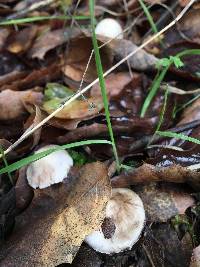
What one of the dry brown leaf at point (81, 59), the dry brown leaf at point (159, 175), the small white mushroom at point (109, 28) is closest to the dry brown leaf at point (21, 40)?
the dry brown leaf at point (81, 59)

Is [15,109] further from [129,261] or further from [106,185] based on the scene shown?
[129,261]

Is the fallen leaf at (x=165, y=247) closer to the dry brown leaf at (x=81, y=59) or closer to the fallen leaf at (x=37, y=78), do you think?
the dry brown leaf at (x=81, y=59)

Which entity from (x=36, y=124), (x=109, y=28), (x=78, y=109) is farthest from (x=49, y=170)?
(x=109, y=28)

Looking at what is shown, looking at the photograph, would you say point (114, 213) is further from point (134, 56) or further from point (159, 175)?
point (134, 56)

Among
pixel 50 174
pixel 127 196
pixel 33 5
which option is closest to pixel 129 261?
pixel 127 196

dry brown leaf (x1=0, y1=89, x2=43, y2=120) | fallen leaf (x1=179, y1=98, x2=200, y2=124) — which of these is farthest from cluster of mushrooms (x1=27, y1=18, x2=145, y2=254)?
fallen leaf (x1=179, y1=98, x2=200, y2=124)

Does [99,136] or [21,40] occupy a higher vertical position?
[21,40]
